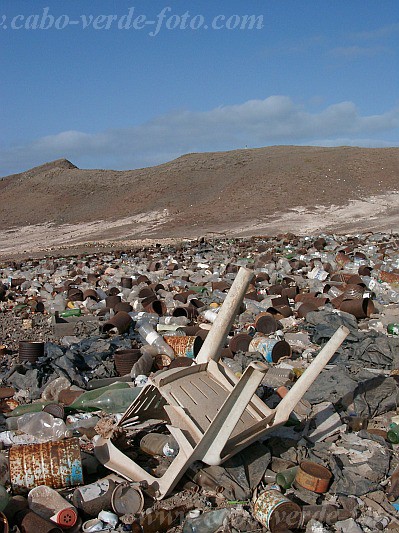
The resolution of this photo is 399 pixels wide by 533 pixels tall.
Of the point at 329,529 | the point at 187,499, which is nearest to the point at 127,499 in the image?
the point at 187,499

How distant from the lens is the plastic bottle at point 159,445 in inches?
136

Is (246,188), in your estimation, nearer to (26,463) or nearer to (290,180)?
(290,180)

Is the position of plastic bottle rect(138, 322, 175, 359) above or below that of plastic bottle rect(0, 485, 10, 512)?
below

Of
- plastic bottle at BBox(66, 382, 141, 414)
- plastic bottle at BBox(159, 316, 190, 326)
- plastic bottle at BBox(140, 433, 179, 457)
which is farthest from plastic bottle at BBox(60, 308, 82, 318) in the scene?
plastic bottle at BBox(140, 433, 179, 457)

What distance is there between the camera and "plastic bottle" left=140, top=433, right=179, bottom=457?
345 cm


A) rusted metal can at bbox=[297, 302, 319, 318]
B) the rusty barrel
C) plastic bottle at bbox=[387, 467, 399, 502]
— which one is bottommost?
plastic bottle at bbox=[387, 467, 399, 502]

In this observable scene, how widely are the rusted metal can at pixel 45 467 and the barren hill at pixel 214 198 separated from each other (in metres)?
20.3

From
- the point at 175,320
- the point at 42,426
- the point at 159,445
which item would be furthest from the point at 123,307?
the point at 159,445

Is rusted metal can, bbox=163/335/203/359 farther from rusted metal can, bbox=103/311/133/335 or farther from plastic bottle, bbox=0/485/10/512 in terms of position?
plastic bottle, bbox=0/485/10/512

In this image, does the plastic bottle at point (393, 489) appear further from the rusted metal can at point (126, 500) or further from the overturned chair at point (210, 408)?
the rusted metal can at point (126, 500)

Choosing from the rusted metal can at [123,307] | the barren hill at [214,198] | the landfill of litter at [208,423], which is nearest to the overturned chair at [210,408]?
the landfill of litter at [208,423]

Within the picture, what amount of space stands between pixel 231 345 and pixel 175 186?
99.4ft

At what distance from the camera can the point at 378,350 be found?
5.15 meters

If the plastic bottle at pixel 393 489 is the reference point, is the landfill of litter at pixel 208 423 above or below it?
above
